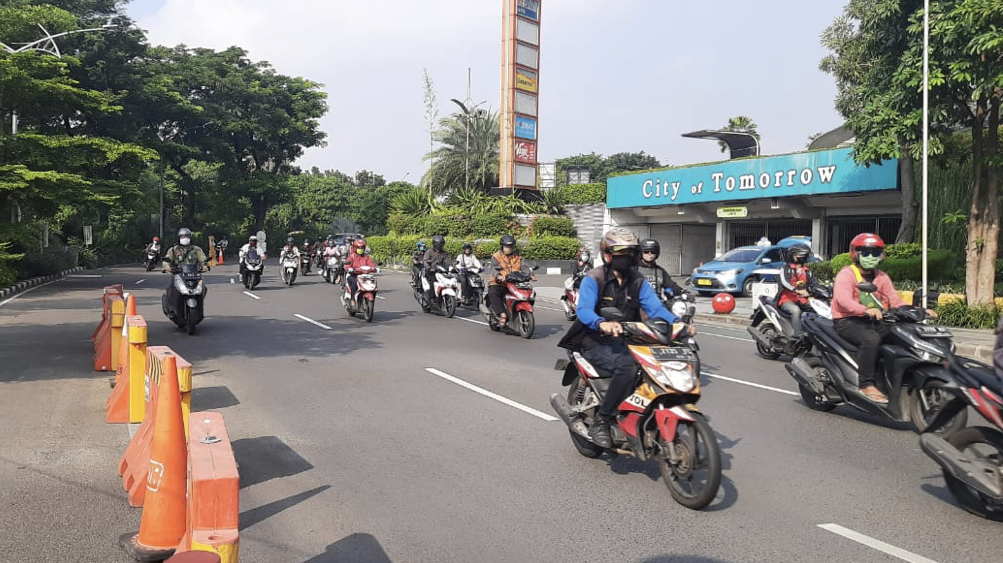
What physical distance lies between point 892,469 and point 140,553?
17.0 ft

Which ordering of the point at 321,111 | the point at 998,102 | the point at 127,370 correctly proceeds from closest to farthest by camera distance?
the point at 127,370, the point at 998,102, the point at 321,111

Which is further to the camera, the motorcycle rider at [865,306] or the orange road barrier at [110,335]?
the orange road barrier at [110,335]

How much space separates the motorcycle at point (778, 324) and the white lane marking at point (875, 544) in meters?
4.71

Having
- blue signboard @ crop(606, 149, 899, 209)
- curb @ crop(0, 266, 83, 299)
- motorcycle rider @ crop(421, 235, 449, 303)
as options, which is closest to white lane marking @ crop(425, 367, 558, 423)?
motorcycle rider @ crop(421, 235, 449, 303)

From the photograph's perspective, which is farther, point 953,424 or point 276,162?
Result: point 276,162

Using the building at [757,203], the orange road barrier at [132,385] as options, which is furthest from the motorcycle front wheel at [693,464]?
the building at [757,203]

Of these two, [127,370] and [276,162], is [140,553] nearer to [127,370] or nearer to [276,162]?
[127,370]

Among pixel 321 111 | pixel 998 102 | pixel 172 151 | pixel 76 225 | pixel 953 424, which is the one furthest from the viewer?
pixel 321 111

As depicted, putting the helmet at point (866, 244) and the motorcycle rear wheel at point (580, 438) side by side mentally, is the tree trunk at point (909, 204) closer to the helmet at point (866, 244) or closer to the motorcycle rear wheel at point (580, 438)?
the helmet at point (866, 244)

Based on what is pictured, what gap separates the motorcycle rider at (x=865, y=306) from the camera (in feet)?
23.6

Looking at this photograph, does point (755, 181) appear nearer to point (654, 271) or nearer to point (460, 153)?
point (654, 271)

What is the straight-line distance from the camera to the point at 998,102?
51.5 feet

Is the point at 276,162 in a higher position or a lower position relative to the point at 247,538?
higher

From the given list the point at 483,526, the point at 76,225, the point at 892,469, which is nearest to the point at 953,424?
the point at 892,469
